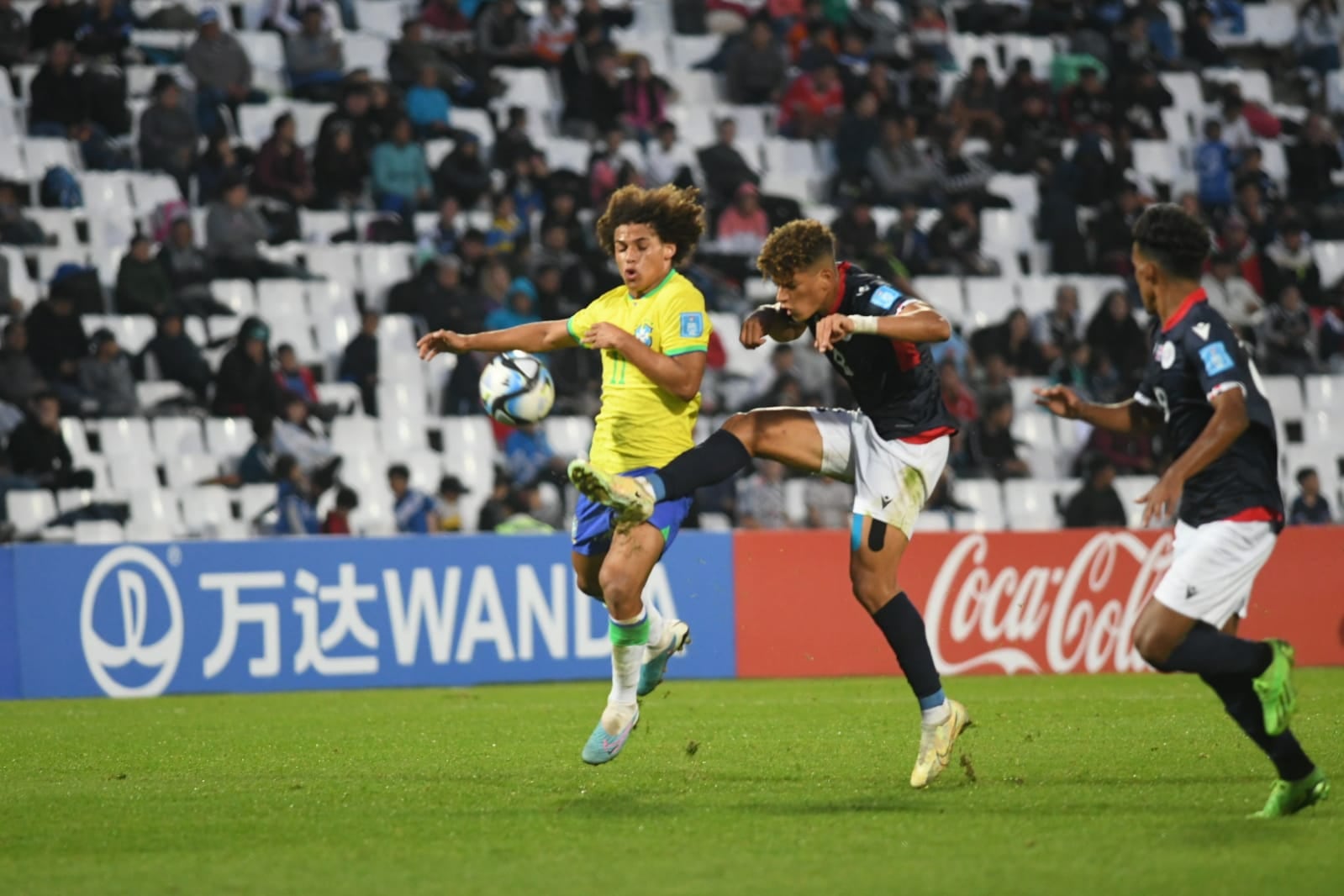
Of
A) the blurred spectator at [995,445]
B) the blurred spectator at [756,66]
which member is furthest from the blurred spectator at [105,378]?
the blurred spectator at [756,66]

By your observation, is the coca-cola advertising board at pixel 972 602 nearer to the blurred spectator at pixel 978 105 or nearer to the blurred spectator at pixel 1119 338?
the blurred spectator at pixel 1119 338

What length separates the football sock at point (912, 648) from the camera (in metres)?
7.38

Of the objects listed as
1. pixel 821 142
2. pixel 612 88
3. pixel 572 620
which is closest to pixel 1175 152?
pixel 821 142

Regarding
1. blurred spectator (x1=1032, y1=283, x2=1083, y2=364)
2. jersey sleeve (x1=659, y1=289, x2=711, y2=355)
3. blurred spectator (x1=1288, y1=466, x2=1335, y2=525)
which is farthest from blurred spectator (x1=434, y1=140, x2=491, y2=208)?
jersey sleeve (x1=659, y1=289, x2=711, y2=355)

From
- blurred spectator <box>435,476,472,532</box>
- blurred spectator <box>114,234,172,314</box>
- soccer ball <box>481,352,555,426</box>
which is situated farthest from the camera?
blurred spectator <box>114,234,172,314</box>

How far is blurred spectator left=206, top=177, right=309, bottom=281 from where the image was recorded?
16797 mm

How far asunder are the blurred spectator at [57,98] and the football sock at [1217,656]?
13855 millimetres

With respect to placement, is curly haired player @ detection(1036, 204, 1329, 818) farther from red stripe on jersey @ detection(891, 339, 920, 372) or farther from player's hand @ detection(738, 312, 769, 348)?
player's hand @ detection(738, 312, 769, 348)

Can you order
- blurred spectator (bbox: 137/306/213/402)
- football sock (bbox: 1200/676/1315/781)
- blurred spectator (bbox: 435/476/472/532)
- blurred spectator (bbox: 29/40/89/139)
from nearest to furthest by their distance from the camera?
1. football sock (bbox: 1200/676/1315/781)
2. blurred spectator (bbox: 435/476/472/532)
3. blurred spectator (bbox: 137/306/213/402)
4. blurred spectator (bbox: 29/40/89/139)

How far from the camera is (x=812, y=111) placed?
20906mm

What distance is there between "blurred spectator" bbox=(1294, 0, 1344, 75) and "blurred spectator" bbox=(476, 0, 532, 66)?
10718 millimetres

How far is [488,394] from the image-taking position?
25.7 ft

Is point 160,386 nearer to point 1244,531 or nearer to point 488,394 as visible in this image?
point 488,394

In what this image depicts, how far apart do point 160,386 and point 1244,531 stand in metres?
11.5
